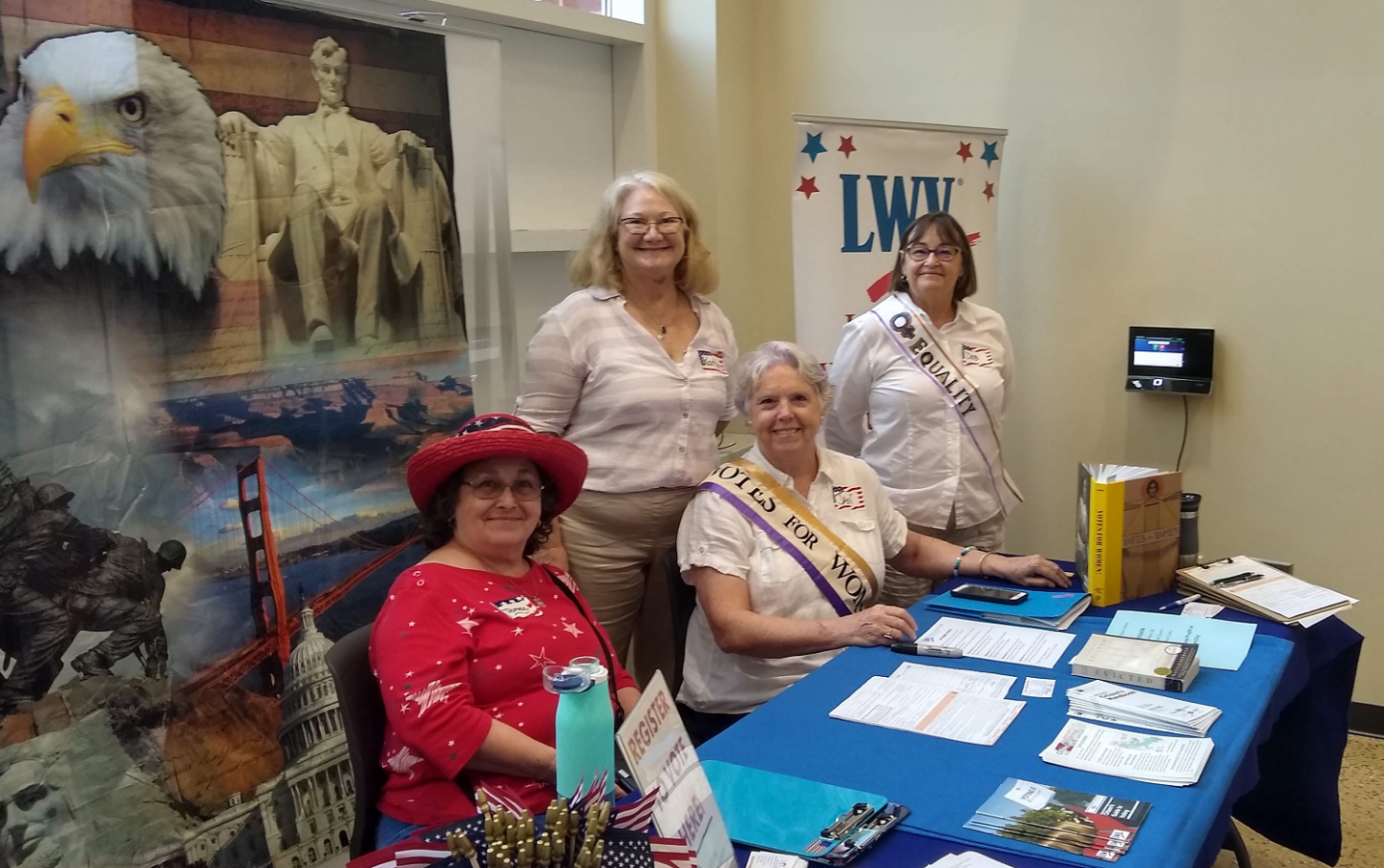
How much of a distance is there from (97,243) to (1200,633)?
2.04 meters

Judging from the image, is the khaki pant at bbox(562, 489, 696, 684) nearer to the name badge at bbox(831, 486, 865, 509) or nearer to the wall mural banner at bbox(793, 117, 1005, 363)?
the name badge at bbox(831, 486, 865, 509)

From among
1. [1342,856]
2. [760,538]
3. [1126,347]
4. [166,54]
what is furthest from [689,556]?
[1126,347]

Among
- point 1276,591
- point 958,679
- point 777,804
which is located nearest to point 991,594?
point 958,679

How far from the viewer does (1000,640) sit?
1911 millimetres

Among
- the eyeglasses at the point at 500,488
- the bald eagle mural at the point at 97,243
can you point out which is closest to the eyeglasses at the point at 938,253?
the eyeglasses at the point at 500,488

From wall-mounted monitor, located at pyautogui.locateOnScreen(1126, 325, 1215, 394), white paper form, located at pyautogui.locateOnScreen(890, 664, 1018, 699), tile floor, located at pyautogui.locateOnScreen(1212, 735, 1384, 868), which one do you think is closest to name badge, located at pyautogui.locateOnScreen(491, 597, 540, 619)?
white paper form, located at pyautogui.locateOnScreen(890, 664, 1018, 699)

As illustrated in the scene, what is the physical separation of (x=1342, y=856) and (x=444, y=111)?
2718mm

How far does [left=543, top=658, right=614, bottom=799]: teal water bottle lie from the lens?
3.72ft

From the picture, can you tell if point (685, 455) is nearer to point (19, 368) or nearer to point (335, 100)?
point (335, 100)

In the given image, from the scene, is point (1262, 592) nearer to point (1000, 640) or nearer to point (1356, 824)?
point (1000, 640)

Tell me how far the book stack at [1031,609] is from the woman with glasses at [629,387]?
0.64 m

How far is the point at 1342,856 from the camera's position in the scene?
2.53 metres

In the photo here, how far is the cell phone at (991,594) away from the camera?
210cm

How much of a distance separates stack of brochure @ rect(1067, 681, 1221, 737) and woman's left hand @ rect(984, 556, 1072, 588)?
57 cm
